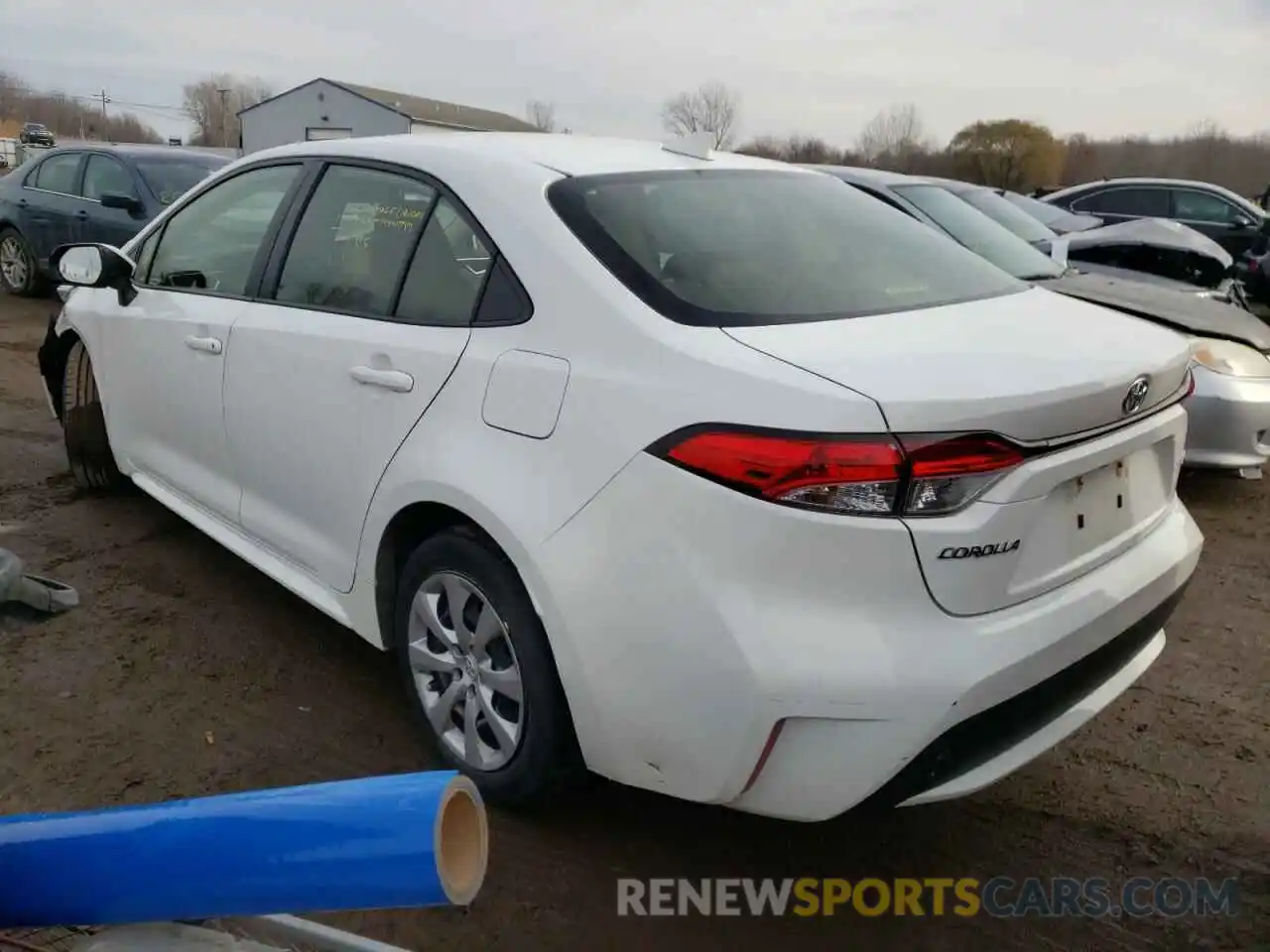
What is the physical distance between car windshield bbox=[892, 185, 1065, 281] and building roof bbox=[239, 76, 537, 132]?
85.4ft

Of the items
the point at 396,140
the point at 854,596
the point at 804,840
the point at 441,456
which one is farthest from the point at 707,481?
the point at 396,140

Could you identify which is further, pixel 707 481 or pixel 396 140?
pixel 396 140

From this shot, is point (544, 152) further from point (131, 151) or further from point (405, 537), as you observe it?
point (131, 151)

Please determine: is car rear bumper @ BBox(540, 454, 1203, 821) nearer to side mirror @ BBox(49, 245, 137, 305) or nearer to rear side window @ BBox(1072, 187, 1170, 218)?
side mirror @ BBox(49, 245, 137, 305)

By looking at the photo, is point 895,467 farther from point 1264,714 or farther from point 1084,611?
point 1264,714

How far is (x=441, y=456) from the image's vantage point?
2.45 meters

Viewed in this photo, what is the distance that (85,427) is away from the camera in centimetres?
458

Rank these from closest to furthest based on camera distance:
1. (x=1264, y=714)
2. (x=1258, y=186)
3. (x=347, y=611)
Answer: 1. (x=347, y=611)
2. (x=1264, y=714)
3. (x=1258, y=186)

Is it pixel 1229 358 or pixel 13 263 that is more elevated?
pixel 1229 358

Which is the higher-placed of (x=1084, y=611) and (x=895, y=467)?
Answer: (x=895, y=467)

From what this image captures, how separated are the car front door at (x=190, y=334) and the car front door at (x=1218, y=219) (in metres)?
12.2

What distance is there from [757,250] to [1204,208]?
12465 mm

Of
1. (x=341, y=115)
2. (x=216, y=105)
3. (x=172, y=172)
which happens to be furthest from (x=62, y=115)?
(x=172, y=172)

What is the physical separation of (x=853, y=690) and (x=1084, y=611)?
0.60m
